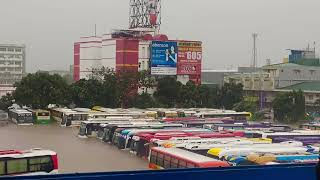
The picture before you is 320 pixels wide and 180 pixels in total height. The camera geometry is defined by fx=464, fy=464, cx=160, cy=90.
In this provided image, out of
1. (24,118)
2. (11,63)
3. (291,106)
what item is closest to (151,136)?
(24,118)

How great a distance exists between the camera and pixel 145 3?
24.1 metres

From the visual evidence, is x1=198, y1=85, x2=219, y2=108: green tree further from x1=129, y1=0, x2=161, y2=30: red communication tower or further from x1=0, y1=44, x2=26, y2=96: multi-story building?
x1=0, y1=44, x2=26, y2=96: multi-story building

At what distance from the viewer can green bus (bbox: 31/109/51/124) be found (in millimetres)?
15690

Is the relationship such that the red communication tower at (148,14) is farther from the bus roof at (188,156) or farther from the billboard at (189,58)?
the bus roof at (188,156)

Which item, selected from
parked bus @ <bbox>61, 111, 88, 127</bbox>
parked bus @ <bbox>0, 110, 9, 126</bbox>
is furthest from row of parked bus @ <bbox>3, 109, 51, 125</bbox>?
parked bus @ <bbox>61, 111, 88, 127</bbox>

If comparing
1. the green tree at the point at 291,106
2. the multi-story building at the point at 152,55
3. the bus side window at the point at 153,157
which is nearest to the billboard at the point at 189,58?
the multi-story building at the point at 152,55

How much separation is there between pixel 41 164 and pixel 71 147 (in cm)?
438

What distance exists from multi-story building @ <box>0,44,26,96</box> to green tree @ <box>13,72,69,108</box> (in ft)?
76.4

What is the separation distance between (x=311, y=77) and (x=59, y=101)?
47.6ft

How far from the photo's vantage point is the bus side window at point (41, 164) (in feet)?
18.9

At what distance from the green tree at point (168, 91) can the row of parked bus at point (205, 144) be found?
17.4 feet

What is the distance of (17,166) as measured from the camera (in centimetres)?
566

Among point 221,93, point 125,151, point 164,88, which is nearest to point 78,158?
point 125,151

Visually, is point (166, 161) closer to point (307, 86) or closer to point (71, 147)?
point (71, 147)
